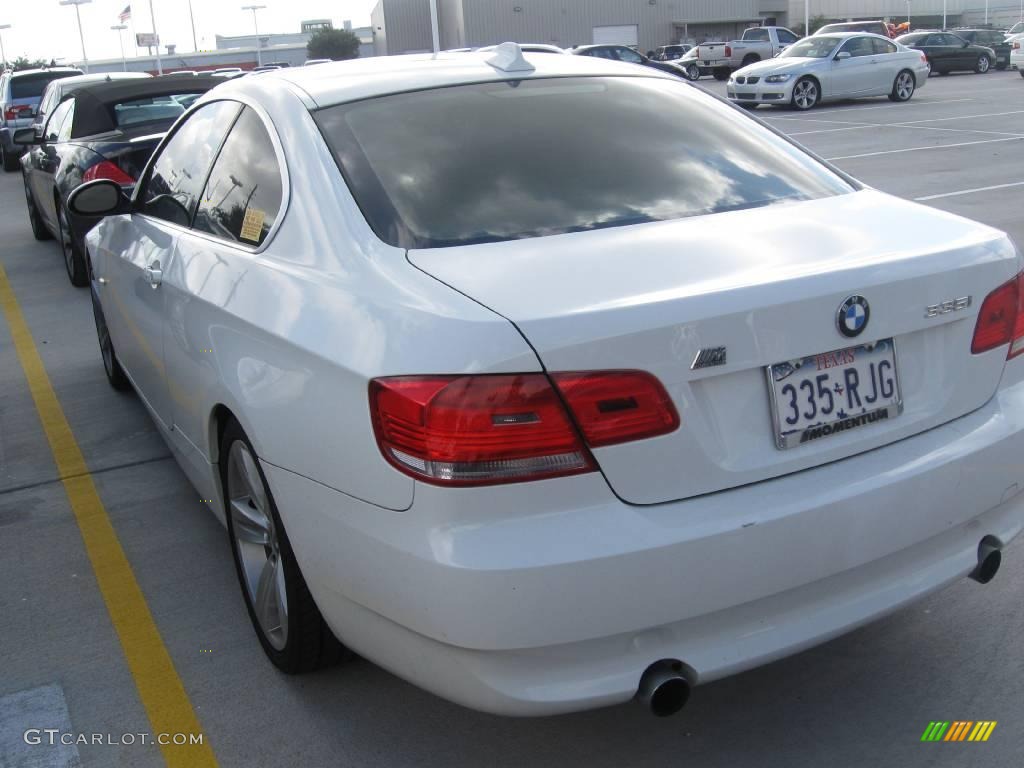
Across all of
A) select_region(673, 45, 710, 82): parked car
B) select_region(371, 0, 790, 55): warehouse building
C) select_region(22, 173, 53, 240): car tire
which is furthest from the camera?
select_region(371, 0, 790, 55): warehouse building

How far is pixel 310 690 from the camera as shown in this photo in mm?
3248

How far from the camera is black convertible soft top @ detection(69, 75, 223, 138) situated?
29.5ft

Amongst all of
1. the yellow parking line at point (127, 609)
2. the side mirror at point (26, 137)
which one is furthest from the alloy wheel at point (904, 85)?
the yellow parking line at point (127, 609)

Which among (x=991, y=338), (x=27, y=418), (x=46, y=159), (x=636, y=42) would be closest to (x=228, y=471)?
(x=991, y=338)

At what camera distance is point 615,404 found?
2.31 m

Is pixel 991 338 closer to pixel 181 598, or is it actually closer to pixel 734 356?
pixel 734 356

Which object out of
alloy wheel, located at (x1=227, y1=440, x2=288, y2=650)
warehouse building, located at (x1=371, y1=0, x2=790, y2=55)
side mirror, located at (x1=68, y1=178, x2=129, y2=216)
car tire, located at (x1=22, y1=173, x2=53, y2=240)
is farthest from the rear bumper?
warehouse building, located at (x1=371, y1=0, x2=790, y2=55)

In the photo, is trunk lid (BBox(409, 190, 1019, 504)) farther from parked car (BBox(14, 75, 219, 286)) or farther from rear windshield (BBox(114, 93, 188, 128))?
rear windshield (BBox(114, 93, 188, 128))

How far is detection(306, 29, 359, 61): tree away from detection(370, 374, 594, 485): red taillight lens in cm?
7869

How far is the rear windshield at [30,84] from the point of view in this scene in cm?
2238

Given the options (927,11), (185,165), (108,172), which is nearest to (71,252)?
(108,172)

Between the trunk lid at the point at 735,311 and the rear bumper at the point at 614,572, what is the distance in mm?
76

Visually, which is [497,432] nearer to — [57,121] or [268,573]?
[268,573]

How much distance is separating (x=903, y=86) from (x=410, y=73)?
978 inches
